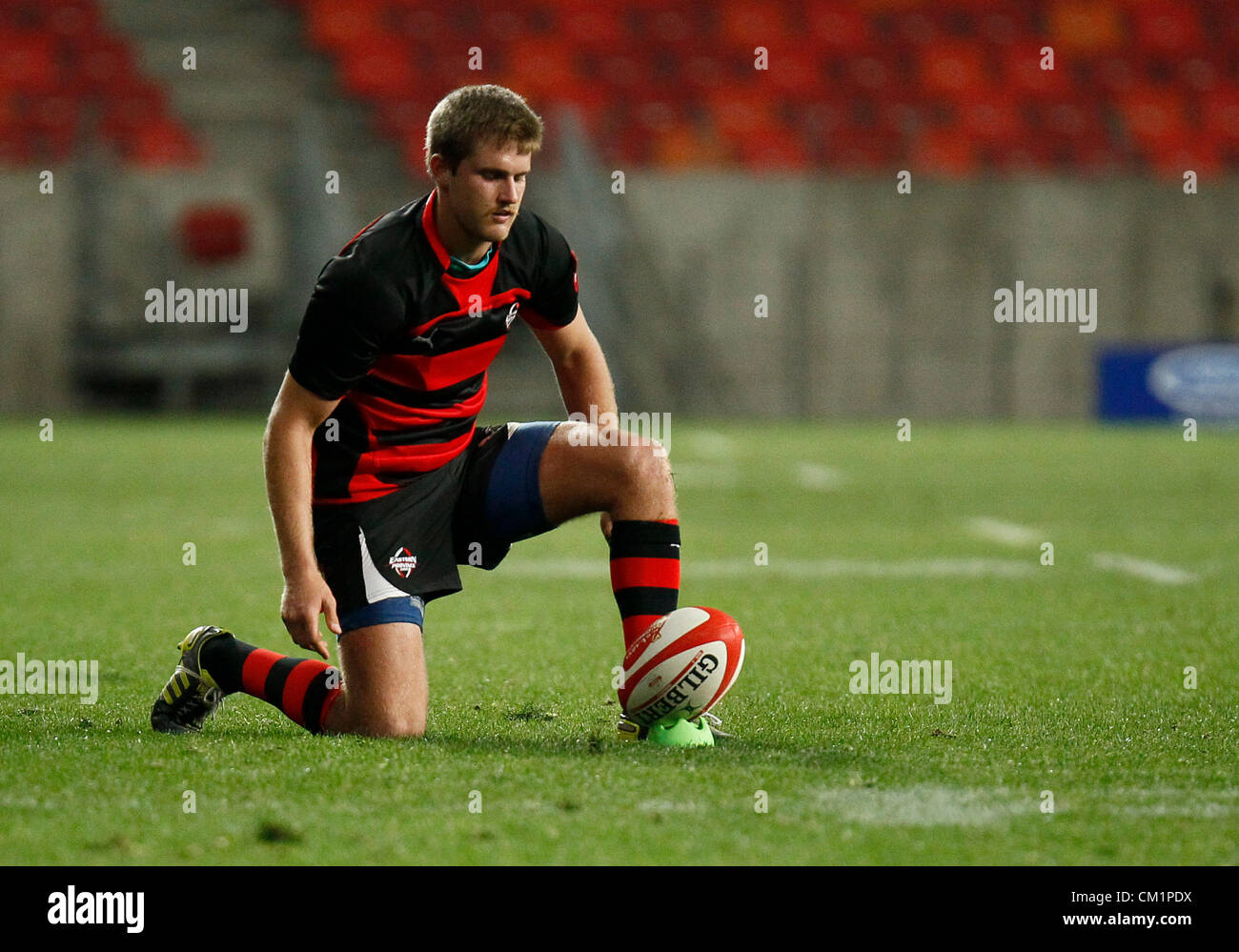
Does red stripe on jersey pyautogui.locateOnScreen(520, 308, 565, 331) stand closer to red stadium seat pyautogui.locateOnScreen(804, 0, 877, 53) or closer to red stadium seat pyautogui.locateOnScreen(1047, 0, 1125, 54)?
red stadium seat pyautogui.locateOnScreen(804, 0, 877, 53)

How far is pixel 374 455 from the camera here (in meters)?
4.34

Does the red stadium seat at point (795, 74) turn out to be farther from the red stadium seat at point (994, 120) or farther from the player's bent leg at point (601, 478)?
the player's bent leg at point (601, 478)

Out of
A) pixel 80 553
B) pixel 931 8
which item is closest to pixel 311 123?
pixel 931 8

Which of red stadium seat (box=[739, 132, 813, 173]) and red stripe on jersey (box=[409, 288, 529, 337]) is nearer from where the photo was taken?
red stripe on jersey (box=[409, 288, 529, 337])

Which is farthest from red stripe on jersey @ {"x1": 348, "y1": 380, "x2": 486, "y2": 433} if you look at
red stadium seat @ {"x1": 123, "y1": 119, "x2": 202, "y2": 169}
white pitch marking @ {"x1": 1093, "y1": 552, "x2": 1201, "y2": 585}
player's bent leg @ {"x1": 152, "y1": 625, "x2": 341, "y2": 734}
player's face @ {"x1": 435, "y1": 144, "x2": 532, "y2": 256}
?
red stadium seat @ {"x1": 123, "y1": 119, "x2": 202, "y2": 169}

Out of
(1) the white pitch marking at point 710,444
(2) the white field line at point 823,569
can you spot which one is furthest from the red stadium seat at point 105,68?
(2) the white field line at point 823,569

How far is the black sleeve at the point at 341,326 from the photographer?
12.8 ft

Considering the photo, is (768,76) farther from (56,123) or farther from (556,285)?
(556,285)

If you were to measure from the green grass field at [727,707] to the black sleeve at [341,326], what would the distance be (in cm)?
84

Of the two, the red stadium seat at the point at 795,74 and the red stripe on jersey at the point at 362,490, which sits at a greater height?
the red stadium seat at the point at 795,74

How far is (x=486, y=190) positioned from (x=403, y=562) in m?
0.97

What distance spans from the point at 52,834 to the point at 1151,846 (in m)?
1.98

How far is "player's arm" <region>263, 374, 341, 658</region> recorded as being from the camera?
3.85m

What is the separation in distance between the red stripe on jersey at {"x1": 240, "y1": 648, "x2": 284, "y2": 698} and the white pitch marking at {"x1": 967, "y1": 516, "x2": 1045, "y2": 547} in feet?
17.6
